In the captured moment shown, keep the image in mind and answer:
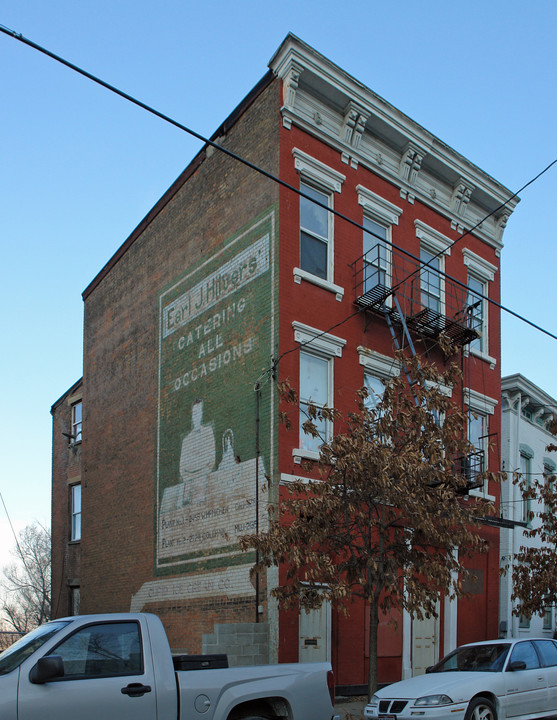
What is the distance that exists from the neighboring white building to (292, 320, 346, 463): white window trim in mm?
7701

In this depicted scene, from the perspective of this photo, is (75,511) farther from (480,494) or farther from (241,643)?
(241,643)

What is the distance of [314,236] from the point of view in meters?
18.0

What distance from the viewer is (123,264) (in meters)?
24.6

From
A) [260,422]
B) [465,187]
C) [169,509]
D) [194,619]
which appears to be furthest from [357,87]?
[194,619]

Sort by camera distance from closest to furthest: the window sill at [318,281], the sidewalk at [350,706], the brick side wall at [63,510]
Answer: the sidewalk at [350,706] → the window sill at [318,281] → the brick side wall at [63,510]

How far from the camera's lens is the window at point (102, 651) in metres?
7.24

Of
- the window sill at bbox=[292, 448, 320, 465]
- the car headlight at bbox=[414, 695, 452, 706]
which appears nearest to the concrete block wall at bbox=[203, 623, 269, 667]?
the window sill at bbox=[292, 448, 320, 465]

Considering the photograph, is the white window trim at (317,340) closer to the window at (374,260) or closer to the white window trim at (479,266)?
the window at (374,260)

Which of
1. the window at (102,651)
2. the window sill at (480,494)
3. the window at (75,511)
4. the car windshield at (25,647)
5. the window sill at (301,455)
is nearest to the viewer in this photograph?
the car windshield at (25,647)

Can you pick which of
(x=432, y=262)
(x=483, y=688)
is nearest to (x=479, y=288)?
(x=432, y=262)

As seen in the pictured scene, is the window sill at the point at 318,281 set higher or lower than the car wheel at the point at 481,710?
higher

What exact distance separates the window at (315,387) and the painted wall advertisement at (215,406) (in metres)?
0.78

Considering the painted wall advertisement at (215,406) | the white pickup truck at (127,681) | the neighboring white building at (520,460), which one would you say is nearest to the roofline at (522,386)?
the neighboring white building at (520,460)

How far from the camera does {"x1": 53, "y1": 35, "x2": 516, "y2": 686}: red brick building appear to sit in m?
16.6
